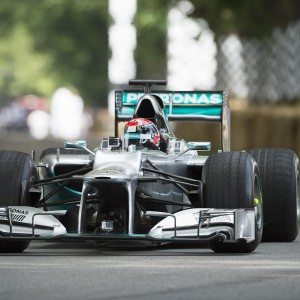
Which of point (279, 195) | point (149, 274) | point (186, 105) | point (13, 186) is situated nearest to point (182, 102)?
point (186, 105)

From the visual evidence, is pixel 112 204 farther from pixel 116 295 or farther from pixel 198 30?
pixel 198 30

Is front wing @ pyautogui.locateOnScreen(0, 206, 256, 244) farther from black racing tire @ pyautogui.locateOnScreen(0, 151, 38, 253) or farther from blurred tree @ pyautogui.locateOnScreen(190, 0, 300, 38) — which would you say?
blurred tree @ pyautogui.locateOnScreen(190, 0, 300, 38)

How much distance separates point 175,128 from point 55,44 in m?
33.1

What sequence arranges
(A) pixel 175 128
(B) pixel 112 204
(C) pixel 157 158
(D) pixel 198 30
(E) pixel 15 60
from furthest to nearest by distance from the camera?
(E) pixel 15 60
(A) pixel 175 128
(D) pixel 198 30
(C) pixel 157 158
(B) pixel 112 204

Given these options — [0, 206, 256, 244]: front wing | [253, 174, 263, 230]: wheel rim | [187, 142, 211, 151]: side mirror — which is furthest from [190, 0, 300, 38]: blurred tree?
[0, 206, 256, 244]: front wing

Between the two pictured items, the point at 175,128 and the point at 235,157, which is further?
the point at 175,128

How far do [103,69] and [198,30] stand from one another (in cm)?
4424

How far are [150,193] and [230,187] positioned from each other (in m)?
0.81

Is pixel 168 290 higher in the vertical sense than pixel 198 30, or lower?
lower

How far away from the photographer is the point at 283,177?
15227mm

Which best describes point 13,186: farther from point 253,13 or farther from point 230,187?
point 253,13

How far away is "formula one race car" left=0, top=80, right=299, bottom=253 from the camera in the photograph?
13.5 metres

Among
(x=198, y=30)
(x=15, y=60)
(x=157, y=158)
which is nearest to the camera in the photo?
(x=157, y=158)

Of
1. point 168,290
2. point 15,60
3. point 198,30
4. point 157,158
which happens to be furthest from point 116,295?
point 15,60
